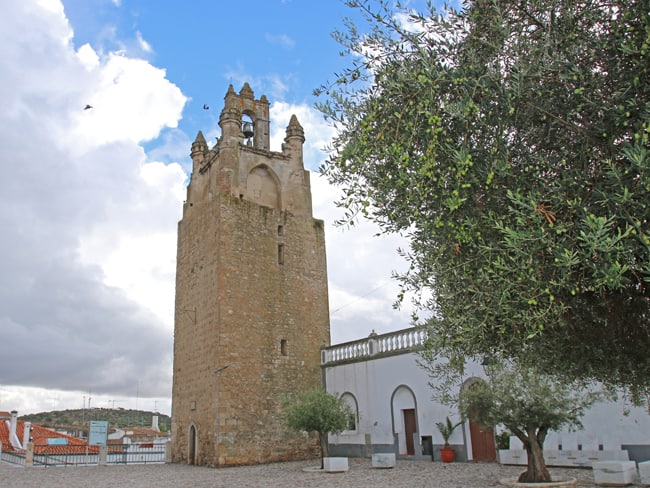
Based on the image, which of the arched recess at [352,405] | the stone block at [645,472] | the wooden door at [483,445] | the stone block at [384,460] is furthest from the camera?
the arched recess at [352,405]

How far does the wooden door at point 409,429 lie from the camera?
1830 cm

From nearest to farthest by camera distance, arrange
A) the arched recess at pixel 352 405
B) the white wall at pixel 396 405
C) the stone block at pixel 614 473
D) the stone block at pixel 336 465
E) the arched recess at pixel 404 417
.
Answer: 1. the stone block at pixel 614 473
2. the white wall at pixel 396 405
3. the stone block at pixel 336 465
4. the arched recess at pixel 404 417
5. the arched recess at pixel 352 405

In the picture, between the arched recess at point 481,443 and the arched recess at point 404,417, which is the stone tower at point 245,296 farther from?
the arched recess at point 481,443

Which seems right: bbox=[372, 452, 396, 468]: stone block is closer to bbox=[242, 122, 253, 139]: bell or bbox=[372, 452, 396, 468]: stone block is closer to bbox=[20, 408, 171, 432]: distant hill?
bbox=[242, 122, 253, 139]: bell

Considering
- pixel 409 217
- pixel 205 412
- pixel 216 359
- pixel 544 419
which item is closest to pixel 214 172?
pixel 216 359

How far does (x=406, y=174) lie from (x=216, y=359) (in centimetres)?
1549

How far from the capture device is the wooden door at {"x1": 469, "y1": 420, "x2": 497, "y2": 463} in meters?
15.9

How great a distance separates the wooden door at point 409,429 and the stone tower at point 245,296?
4091 mm

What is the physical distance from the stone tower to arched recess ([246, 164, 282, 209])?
0.15 ft

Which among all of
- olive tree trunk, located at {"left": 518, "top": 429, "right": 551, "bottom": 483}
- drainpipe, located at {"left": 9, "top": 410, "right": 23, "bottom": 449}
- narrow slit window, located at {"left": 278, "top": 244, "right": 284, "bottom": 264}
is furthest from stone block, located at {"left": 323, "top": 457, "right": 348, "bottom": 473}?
drainpipe, located at {"left": 9, "top": 410, "right": 23, "bottom": 449}

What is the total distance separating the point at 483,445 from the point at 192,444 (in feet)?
33.5

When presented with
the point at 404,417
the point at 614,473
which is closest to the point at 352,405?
the point at 404,417

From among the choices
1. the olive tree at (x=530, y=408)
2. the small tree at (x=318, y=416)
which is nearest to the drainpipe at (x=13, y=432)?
the small tree at (x=318, y=416)

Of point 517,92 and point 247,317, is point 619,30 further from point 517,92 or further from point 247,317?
point 247,317
